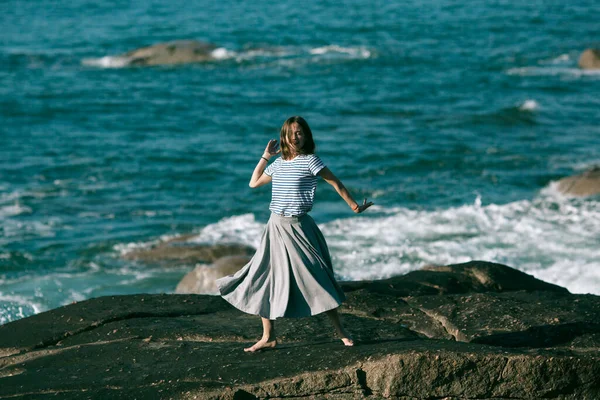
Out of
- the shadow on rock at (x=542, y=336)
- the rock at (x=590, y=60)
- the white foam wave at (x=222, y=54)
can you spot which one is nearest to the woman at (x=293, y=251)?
the shadow on rock at (x=542, y=336)

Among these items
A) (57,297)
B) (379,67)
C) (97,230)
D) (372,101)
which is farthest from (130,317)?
(379,67)

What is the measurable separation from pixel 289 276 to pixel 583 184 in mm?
14750

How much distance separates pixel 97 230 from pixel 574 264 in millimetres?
8894

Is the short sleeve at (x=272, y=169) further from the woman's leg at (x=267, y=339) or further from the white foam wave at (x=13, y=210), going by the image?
the white foam wave at (x=13, y=210)

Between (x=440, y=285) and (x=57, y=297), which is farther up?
(x=440, y=285)

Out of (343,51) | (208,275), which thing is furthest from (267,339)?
(343,51)

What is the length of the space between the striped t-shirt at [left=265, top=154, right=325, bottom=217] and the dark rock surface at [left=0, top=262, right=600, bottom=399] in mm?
1057

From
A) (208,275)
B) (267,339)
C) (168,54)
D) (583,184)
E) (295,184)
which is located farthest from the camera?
(168,54)

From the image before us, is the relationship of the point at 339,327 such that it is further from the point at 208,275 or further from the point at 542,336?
the point at 208,275

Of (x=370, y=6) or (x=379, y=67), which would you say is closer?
(x=379, y=67)

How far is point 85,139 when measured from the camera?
26547mm

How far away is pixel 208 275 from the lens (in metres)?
15.0

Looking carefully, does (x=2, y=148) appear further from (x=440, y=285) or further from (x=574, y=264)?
(x=440, y=285)

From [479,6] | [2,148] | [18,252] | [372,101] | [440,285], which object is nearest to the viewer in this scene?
[440,285]
